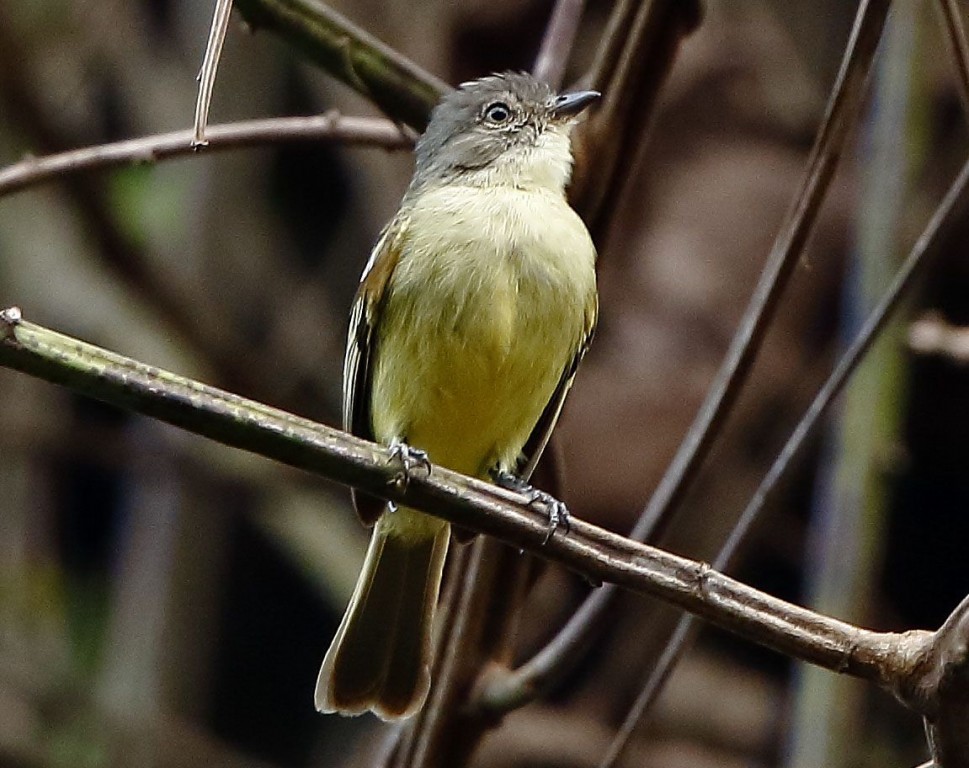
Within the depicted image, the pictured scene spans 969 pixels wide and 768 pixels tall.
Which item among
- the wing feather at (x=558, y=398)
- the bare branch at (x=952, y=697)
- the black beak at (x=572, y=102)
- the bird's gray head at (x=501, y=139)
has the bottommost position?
the bare branch at (x=952, y=697)

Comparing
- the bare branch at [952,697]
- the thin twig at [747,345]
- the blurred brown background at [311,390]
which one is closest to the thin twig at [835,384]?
the thin twig at [747,345]

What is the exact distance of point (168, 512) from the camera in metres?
4.78

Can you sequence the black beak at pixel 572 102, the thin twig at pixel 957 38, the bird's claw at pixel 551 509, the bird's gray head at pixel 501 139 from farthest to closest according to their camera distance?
1. the bird's gray head at pixel 501 139
2. the black beak at pixel 572 102
3. the thin twig at pixel 957 38
4. the bird's claw at pixel 551 509

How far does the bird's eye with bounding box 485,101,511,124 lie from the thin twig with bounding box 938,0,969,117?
1606 mm

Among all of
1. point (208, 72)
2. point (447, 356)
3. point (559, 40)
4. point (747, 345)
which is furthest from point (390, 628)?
point (208, 72)

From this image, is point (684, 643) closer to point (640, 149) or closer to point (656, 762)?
point (640, 149)

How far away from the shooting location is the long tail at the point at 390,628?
2.88 meters

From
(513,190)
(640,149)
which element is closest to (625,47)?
(640,149)

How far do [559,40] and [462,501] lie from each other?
147cm

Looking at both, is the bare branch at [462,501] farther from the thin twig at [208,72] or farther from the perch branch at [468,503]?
the thin twig at [208,72]

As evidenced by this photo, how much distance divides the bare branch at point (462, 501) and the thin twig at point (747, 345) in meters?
0.56

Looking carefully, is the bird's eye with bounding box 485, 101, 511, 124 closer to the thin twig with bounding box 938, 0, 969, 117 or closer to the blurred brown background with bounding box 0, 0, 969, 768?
the blurred brown background with bounding box 0, 0, 969, 768

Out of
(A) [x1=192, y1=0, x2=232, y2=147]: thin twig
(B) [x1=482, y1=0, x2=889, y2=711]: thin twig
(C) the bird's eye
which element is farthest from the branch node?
(C) the bird's eye

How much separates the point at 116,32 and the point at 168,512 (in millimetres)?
1734
